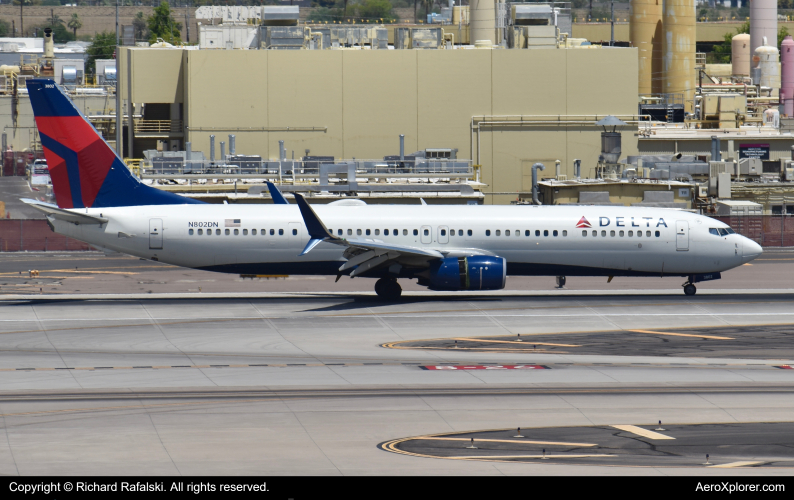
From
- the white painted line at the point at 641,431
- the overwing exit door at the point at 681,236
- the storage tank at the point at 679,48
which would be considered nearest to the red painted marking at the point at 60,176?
the overwing exit door at the point at 681,236

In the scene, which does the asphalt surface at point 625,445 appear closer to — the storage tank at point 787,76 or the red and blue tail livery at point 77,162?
the red and blue tail livery at point 77,162

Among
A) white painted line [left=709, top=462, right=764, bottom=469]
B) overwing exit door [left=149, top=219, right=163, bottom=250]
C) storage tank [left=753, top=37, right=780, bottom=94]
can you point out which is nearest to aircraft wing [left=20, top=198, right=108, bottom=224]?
overwing exit door [left=149, top=219, right=163, bottom=250]

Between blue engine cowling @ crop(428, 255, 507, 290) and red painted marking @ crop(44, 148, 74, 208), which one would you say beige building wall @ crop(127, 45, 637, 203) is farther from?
blue engine cowling @ crop(428, 255, 507, 290)

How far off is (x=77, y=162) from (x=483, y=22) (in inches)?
2380

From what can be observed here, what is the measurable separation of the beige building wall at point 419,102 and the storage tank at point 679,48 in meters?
28.3

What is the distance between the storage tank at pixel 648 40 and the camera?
364 feet

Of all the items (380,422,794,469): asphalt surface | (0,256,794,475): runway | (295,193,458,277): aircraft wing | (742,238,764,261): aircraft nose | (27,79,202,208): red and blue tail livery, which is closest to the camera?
(380,422,794,469): asphalt surface

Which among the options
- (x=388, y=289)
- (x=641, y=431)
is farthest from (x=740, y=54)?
(x=641, y=431)

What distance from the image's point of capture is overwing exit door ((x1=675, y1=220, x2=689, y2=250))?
42.0 metres

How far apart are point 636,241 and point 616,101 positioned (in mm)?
41317

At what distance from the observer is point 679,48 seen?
107125 mm

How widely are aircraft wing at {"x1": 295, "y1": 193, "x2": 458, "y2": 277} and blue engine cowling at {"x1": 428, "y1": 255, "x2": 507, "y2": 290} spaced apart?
0.66m
